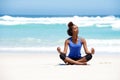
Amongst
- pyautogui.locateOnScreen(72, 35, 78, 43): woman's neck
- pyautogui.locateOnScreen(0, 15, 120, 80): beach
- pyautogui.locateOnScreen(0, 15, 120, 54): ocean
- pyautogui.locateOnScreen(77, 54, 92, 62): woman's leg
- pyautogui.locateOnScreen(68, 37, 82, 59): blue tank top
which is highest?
pyautogui.locateOnScreen(72, 35, 78, 43): woman's neck

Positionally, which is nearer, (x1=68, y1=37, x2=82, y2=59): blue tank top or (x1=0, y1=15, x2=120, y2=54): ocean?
(x1=68, y1=37, x2=82, y2=59): blue tank top

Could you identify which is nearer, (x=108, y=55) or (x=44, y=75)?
(x=44, y=75)

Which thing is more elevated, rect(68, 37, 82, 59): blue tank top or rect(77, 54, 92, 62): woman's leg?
rect(68, 37, 82, 59): blue tank top

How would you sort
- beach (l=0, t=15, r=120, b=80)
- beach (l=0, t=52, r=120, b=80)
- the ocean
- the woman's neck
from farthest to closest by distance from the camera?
1. the ocean
2. the woman's neck
3. beach (l=0, t=15, r=120, b=80)
4. beach (l=0, t=52, r=120, b=80)

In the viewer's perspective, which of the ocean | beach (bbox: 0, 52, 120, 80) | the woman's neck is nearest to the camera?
beach (bbox: 0, 52, 120, 80)

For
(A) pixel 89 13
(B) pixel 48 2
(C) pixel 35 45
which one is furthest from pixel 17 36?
(A) pixel 89 13

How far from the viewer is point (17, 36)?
16344mm

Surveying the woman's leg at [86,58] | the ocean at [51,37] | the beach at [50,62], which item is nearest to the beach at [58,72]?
the beach at [50,62]

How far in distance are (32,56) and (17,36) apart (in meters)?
6.12

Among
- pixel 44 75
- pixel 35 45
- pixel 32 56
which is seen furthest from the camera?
pixel 35 45

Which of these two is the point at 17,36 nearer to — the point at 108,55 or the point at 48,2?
the point at 108,55

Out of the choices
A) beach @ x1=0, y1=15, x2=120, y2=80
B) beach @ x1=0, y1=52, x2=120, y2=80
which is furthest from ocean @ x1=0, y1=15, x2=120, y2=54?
beach @ x1=0, y1=52, x2=120, y2=80

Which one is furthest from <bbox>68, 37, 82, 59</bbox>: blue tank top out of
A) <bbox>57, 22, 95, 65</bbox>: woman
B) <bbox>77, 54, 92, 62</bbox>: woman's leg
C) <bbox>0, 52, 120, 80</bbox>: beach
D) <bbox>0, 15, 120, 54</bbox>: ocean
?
<bbox>0, 15, 120, 54</bbox>: ocean

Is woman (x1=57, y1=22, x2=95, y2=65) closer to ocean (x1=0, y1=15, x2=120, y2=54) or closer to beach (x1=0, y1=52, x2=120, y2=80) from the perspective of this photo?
beach (x1=0, y1=52, x2=120, y2=80)
